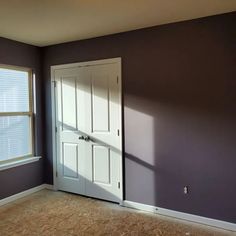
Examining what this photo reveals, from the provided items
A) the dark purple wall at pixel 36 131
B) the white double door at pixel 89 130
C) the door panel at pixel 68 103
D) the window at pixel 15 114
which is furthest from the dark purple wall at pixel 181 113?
the window at pixel 15 114

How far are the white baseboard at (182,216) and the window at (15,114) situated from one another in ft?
6.09

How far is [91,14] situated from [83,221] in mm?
2460

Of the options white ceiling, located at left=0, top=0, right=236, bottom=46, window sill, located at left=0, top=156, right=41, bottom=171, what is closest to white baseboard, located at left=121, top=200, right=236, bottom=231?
window sill, located at left=0, top=156, right=41, bottom=171

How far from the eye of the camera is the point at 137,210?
345 centimetres

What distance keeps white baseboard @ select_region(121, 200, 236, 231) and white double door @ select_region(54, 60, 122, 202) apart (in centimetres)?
28

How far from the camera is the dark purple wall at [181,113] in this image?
2.86m

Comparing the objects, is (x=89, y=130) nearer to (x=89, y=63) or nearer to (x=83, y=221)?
(x=89, y=63)

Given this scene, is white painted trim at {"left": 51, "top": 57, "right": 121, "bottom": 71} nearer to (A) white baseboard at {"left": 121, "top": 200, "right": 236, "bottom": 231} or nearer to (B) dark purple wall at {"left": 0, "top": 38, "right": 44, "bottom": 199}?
(B) dark purple wall at {"left": 0, "top": 38, "right": 44, "bottom": 199}

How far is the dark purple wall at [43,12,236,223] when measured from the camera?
2857 millimetres

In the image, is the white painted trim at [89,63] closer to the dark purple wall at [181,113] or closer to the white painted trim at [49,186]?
the dark purple wall at [181,113]

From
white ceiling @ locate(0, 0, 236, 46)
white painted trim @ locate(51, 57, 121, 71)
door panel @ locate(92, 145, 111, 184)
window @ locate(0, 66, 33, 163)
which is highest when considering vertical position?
white ceiling @ locate(0, 0, 236, 46)

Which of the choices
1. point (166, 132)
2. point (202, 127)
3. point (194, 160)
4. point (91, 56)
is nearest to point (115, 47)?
point (91, 56)

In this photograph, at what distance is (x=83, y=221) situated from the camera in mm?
3129

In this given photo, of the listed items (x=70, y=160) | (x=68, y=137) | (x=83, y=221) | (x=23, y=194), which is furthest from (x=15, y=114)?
(x=83, y=221)
